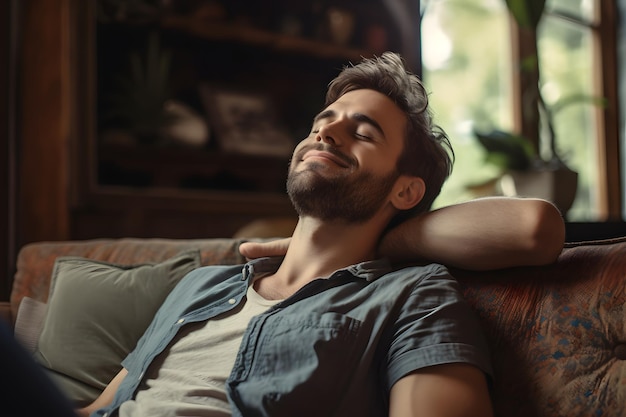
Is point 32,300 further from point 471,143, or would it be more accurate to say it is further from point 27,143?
point 471,143

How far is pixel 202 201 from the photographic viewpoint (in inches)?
124

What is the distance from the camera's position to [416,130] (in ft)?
5.39

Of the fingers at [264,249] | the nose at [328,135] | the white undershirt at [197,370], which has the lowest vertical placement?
the white undershirt at [197,370]

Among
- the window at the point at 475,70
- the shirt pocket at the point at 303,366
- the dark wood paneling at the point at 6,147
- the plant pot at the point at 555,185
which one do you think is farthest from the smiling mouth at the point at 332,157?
the window at the point at 475,70

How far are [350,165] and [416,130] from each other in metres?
0.21

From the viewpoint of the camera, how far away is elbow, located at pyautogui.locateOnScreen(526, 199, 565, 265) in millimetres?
1223

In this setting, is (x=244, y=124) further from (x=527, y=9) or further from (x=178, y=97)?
(x=527, y=9)

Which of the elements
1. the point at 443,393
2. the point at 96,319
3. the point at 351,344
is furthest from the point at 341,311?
the point at 96,319

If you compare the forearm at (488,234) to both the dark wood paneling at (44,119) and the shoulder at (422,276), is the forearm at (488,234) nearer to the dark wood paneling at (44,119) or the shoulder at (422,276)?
the shoulder at (422,276)

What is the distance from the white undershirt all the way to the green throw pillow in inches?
12.5

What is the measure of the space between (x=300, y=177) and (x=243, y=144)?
6.27 feet

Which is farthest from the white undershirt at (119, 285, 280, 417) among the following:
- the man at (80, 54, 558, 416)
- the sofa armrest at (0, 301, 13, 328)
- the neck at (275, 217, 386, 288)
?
the sofa armrest at (0, 301, 13, 328)

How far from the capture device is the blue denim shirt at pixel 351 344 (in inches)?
46.7

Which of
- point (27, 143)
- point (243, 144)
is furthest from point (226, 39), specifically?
point (27, 143)
